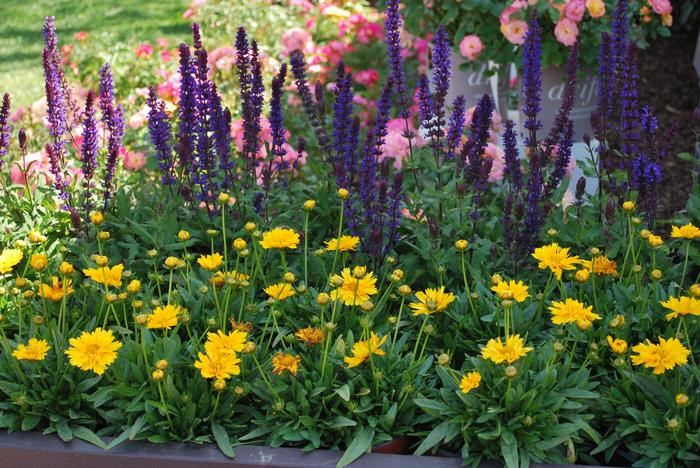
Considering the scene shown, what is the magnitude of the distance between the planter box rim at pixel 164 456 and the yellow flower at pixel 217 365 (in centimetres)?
19

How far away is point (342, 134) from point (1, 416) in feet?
4.14

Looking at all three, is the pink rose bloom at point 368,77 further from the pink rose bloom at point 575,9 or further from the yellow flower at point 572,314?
the yellow flower at point 572,314

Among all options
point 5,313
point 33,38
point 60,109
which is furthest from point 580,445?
point 33,38

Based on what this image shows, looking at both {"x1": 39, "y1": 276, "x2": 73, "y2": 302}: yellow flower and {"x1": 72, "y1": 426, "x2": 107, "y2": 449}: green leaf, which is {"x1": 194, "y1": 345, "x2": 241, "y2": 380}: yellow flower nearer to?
{"x1": 72, "y1": 426, "x2": 107, "y2": 449}: green leaf

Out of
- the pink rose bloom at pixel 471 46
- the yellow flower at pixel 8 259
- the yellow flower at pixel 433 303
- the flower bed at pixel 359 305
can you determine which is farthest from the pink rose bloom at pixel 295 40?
the yellow flower at pixel 433 303

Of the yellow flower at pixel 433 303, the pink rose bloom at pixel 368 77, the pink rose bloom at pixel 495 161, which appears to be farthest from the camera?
the pink rose bloom at pixel 368 77

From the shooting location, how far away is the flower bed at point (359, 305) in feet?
6.34

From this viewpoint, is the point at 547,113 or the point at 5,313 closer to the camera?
the point at 5,313

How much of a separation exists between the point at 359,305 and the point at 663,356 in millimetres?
697

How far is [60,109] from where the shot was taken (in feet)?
9.34

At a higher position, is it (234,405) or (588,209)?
→ (588,209)

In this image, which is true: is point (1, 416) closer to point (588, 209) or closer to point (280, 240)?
point (280, 240)

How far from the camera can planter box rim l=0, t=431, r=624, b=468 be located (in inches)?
74.7

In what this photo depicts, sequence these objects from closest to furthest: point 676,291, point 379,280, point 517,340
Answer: point 517,340 → point 676,291 → point 379,280
